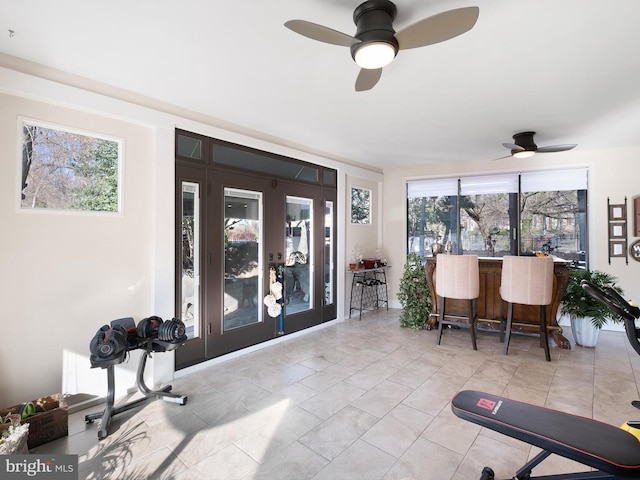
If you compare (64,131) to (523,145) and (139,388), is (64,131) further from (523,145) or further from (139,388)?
(523,145)

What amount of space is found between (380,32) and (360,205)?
164 inches

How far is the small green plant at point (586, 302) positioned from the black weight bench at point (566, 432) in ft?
7.78

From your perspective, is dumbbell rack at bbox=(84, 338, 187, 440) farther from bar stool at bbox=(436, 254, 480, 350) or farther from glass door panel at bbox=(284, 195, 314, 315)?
bar stool at bbox=(436, 254, 480, 350)

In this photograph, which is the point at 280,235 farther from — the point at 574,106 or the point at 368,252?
the point at 574,106

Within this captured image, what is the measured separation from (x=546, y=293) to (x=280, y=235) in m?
3.25

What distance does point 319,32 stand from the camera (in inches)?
68.9

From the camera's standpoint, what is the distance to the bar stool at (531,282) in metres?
3.59

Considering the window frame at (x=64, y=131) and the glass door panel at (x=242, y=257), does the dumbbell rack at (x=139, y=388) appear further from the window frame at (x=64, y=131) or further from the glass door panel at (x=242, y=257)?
the window frame at (x=64, y=131)

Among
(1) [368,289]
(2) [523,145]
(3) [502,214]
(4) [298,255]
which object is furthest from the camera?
(1) [368,289]

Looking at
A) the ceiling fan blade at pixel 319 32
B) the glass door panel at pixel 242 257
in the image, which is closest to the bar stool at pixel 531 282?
the glass door panel at pixel 242 257

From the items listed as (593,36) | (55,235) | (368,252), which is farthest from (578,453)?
(368,252)

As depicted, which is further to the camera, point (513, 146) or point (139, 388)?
point (513, 146)

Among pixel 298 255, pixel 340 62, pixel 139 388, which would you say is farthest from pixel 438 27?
pixel 139 388

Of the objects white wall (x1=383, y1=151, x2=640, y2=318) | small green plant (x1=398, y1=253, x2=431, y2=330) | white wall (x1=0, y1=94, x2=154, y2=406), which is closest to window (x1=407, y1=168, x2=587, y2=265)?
white wall (x1=383, y1=151, x2=640, y2=318)
